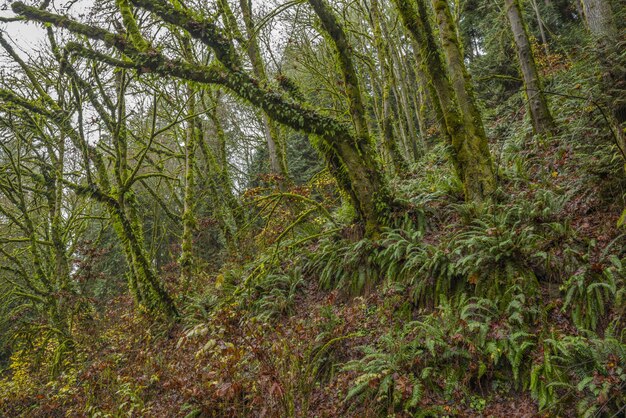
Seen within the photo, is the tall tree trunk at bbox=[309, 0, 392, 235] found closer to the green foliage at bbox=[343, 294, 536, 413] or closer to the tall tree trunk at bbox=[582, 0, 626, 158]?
the green foliage at bbox=[343, 294, 536, 413]

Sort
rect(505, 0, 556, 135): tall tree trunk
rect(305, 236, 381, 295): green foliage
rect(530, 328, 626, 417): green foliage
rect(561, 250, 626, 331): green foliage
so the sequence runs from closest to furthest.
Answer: rect(530, 328, 626, 417): green foliage < rect(561, 250, 626, 331): green foliage < rect(305, 236, 381, 295): green foliage < rect(505, 0, 556, 135): tall tree trunk

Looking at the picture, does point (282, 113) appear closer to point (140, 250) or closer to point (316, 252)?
point (316, 252)

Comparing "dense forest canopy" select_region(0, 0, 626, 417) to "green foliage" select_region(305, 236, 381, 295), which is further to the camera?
"green foliage" select_region(305, 236, 381, 295)

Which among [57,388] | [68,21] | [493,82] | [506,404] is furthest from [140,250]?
[493,82]

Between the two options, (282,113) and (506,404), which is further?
(282,113)

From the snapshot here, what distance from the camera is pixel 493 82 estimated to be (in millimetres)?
15523

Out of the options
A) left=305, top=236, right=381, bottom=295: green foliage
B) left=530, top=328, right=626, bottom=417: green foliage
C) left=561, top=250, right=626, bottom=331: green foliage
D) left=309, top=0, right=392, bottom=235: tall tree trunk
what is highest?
left=309, top=0, right=392, bottom=235: tall tree trunk

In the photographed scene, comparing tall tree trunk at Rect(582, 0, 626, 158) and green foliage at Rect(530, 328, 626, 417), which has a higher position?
tall tree trunk at Rect(582, 0, 626, 158)

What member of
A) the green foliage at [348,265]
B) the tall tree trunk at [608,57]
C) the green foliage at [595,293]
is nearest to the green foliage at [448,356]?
the green foliage at [595,293]

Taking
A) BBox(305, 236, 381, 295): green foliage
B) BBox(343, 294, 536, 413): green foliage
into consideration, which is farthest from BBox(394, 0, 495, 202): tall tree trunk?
BBox(343, 294, 536, 413): green foliage

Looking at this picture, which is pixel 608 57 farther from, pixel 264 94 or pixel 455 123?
pixel 264 94

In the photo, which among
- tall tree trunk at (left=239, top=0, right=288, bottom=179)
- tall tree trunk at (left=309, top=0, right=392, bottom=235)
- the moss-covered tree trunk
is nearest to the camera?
the moss-covered tree trunk

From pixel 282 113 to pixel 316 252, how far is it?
3.03 metres

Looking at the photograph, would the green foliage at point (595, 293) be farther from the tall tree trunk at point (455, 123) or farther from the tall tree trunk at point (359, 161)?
the tall tree trunk at point (359, 161)
